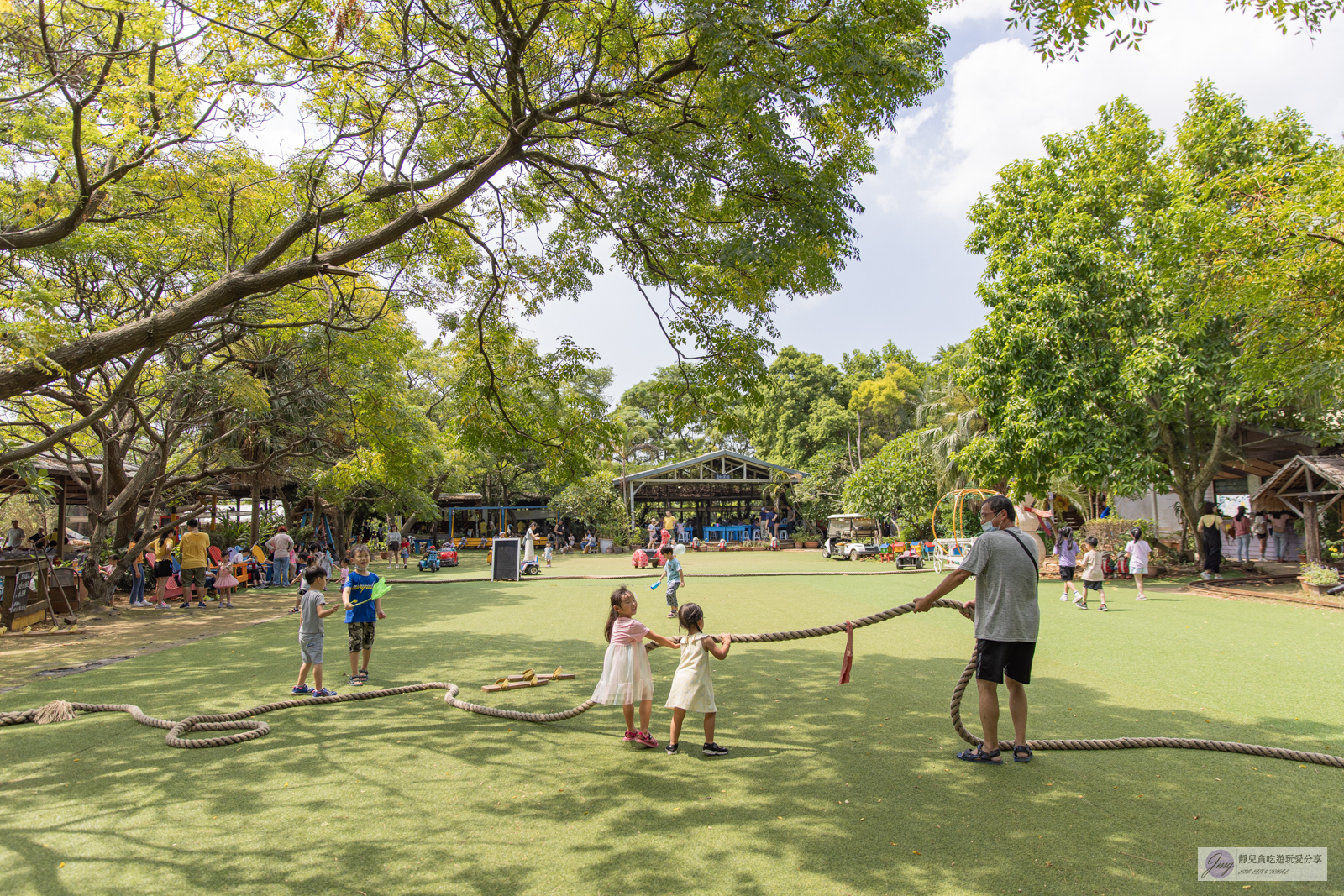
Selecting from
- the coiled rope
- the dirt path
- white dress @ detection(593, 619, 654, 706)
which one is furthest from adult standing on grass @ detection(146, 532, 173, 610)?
white dress @ detection(593, 619, 654, 706)

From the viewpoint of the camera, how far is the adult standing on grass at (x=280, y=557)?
1833 cm

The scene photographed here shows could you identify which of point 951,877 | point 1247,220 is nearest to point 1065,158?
point 1247,220

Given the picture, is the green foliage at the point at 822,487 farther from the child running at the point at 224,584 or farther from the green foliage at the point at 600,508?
the child running at the point at 224,584

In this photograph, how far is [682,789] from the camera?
4.25 meters

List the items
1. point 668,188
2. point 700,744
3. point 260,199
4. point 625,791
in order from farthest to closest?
1. point 260,199
2. point 668,188
3. point 700,744
4. point 625,791

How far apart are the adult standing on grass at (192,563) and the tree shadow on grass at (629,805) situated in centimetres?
999

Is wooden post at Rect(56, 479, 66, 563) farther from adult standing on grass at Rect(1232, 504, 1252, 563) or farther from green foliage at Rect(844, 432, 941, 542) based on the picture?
adult standing on grass at Rect(1232, 504, 1252, 563)

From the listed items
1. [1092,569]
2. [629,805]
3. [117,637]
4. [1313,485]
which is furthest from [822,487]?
[629,805]

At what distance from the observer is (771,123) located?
6.20 meters

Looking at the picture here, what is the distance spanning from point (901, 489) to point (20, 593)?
974 inches

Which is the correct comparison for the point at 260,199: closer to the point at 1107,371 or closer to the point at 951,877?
the point at 951,877

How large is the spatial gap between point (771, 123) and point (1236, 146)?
15.2m

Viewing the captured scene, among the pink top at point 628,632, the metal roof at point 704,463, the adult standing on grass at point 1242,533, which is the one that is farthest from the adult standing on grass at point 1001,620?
the metal roof at point 704,463

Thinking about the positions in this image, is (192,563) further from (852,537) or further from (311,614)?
(852,537)
